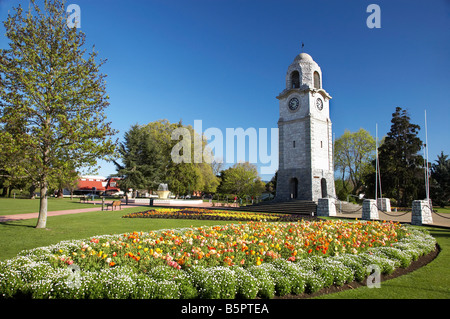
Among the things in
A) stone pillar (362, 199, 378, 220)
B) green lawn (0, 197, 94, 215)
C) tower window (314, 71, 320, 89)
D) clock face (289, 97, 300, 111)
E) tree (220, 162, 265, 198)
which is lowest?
green lawn (0, 197, 94, 215)

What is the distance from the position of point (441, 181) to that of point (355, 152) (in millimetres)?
11768

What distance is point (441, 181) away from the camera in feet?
126

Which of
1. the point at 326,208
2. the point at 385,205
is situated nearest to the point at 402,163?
the point at 385,205

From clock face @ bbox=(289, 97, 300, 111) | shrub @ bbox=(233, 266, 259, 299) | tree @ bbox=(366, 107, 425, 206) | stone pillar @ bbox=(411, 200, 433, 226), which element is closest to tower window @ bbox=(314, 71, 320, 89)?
clock face @ bbox=(289, 97, 300, 111)

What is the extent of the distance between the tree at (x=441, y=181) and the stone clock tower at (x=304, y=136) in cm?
1341

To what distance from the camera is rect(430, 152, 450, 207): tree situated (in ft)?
111

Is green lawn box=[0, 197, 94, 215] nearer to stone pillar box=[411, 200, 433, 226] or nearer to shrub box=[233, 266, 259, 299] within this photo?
shrub box=[233, 266, 259, 299]

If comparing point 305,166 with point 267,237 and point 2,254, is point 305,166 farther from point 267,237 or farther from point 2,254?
point 2,254

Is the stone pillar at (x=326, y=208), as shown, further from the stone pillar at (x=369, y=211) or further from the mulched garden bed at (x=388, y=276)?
the mulched garden bed at (x=388, y=276)

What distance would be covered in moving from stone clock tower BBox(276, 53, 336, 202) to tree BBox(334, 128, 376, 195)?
15.6 metres

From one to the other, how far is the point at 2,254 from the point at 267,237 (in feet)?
23.3

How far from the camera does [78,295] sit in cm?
409

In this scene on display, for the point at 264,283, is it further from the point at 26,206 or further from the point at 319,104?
the point at 319,104

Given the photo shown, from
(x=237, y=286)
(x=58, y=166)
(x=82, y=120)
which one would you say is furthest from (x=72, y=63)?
(x=237, y=286)
